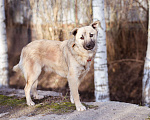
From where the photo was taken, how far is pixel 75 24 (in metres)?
7.11

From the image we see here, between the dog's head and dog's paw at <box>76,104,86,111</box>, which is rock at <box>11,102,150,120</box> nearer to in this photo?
dog's paw at <box>76,104,86,111</box>

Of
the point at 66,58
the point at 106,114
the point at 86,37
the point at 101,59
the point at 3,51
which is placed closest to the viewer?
the point at 106,114

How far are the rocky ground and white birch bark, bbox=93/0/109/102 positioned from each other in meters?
1.57

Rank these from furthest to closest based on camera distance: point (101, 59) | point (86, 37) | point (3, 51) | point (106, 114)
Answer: point (3, 51), point (101, 59), point (86, 37), point (106, 114)

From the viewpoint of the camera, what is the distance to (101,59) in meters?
5.95

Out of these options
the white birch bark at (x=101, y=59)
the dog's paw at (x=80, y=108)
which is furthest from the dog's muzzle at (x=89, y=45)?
the white birch bark at (x=101, y=59)

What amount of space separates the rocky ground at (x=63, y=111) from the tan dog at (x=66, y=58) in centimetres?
20

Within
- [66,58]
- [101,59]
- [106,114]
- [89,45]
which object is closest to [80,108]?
[106,114]

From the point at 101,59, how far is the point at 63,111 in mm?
2360

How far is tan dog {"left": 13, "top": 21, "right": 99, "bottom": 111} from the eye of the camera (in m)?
3.99

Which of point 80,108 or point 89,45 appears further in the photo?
point 80,108

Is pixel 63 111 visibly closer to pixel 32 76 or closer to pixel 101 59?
pixel 32 76

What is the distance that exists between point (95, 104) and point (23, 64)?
1.68 meters

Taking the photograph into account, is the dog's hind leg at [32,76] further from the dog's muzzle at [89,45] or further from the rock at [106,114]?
the dog's muzzle at [89,45]
